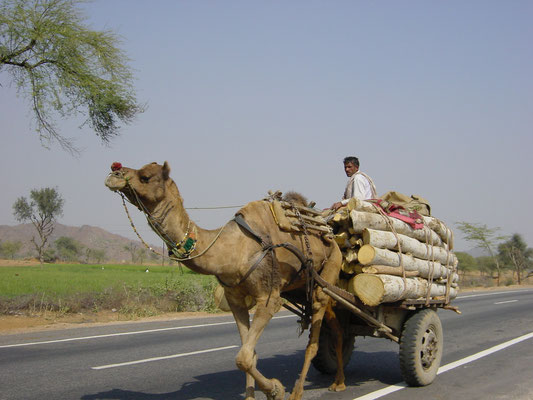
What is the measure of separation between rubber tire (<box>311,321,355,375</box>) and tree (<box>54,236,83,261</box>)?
84.6 m

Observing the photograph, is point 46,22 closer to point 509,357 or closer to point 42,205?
point 509,357

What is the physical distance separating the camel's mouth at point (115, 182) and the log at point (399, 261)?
334 centimetres

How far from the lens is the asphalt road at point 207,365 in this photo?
7.23 metres

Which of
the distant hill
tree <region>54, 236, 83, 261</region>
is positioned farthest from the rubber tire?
the distant hill

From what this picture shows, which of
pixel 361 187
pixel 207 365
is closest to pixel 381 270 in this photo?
pixel 361 187

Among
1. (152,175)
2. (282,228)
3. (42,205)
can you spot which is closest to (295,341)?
(282,228)

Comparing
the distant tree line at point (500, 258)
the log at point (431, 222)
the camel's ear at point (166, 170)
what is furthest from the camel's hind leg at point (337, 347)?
the distant tree line at point (500, 258)

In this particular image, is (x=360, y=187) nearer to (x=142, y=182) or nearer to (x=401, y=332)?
(x=401, y=332)

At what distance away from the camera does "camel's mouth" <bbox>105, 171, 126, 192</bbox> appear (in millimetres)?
5148

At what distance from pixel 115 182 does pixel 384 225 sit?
3.88 m

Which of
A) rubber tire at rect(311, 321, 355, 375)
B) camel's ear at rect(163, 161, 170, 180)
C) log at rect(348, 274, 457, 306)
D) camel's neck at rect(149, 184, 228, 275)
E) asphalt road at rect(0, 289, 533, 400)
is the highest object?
camel's ear at rect(163, 161, 170, 180)

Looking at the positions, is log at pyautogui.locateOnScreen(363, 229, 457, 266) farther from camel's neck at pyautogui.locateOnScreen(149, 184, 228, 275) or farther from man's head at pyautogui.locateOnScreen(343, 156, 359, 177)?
camel's neck at pyautogui.locateOnScreen(149, 184, 228, 275)

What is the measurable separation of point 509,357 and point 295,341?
4.20 m

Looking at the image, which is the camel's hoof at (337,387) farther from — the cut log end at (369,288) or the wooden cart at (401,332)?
the cut log end at (369,288)
